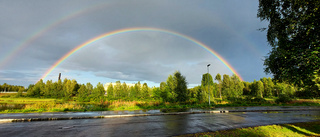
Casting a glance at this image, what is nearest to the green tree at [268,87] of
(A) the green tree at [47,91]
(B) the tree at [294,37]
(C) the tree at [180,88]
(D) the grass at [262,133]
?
(C) the tree at [180,88]

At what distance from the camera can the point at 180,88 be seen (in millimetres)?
30406

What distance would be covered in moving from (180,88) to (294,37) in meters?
22.8

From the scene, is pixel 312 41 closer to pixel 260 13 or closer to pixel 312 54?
pixel 312 54

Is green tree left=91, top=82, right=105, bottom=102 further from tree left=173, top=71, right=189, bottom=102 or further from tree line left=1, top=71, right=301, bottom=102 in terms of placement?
tree left=173, top=71, right=189, bottom=102

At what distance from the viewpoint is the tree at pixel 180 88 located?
3023cm

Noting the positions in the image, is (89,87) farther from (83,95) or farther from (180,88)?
(180,88)

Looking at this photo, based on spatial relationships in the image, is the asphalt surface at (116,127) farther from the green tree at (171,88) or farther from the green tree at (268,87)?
the green tree at (268,87)

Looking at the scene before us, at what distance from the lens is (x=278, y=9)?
959cm

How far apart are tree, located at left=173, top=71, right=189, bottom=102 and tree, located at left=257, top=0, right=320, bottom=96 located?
20.5 metres

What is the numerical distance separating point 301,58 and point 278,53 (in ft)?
5.52

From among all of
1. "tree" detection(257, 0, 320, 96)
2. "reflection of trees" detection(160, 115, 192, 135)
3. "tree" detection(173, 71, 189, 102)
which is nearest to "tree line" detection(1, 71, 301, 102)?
"tree" detection(173, 71, 189, 102)

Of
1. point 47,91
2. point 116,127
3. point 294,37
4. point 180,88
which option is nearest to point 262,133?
point 294,37

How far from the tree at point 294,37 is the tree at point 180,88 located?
20.5 meters

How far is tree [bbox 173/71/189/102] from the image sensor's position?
30234 mm
